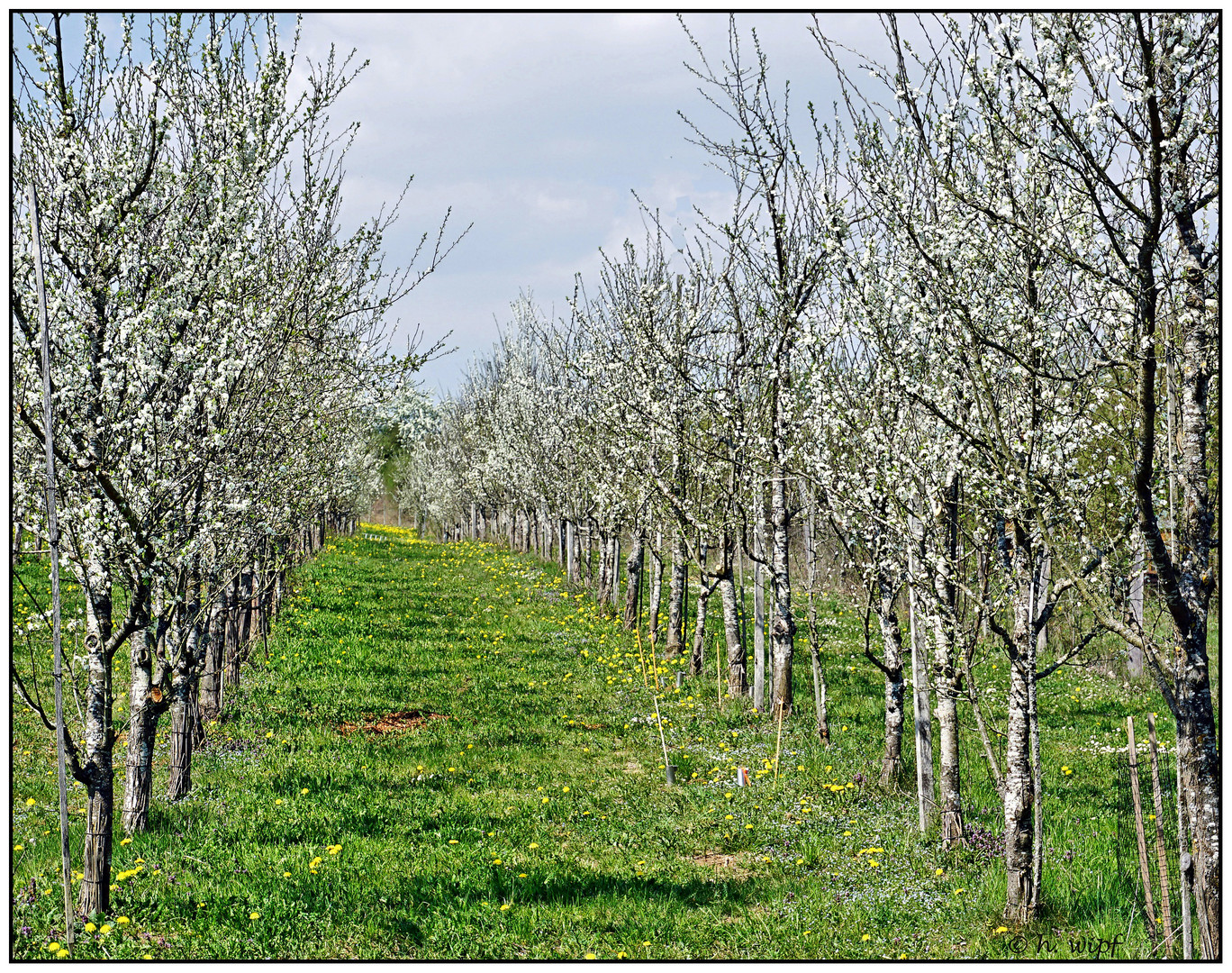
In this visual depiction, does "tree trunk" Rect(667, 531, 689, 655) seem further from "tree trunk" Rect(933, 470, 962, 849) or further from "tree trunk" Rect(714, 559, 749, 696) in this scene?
"tree trunk" Rect(933, 470, 962, 849)

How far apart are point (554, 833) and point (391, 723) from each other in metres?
4.23

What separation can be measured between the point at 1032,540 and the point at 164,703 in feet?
18.7

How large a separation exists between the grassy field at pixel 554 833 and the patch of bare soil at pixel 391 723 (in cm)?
5

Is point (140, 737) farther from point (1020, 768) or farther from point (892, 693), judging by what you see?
point (892, 693)

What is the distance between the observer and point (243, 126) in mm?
5879

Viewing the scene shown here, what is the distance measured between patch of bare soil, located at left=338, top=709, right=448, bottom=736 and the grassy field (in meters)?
0.05

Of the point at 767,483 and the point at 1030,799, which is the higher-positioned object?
the point at 767,483

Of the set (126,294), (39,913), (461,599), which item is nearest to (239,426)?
(126,294)

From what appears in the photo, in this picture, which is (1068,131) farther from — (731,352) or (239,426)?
(731,352)

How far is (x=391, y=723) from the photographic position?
1084 centimetres

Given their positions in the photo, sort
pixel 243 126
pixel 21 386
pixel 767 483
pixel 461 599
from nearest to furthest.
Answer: pixel 21 386 → pixel 243 126 → pixel 767 483 → pixel 461 599

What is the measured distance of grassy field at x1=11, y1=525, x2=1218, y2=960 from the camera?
17.6 feet

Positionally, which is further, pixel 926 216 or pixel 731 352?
pixel 731 352

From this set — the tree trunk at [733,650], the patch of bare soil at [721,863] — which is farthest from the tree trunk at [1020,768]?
the tree trunk at [733,650]
